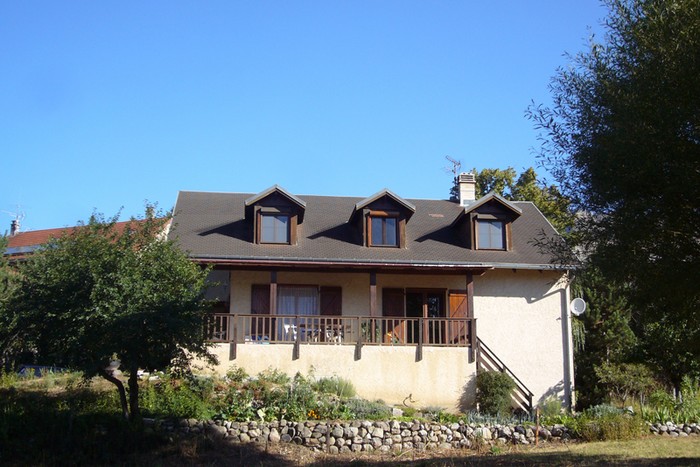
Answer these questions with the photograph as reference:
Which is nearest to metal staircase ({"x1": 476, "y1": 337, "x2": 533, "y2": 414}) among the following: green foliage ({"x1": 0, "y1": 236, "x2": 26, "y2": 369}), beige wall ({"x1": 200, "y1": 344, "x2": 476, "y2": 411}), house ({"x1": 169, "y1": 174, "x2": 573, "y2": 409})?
house ({"x1": 169, "y1": 174, "x2": 573, "y2": 409})

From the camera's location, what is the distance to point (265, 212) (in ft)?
79.0

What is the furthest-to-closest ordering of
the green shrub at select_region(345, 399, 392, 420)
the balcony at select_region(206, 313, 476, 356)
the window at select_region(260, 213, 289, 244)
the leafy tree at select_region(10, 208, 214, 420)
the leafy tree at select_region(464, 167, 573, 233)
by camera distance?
the leafy tree at select_region(464, 167, 573, 233)
the window at select_region(260, 213, 289, 244)
the balcony at select_region(206, 313, 476, 356)
the green shrub at select_region(345, 399, 392, 420)
the leafy tree at select_region(10, 208, 214, 420)

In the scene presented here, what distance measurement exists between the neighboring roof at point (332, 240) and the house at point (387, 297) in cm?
7

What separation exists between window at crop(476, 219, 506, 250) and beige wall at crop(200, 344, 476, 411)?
4312 millimetres

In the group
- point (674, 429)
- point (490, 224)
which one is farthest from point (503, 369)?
point (490, 224)

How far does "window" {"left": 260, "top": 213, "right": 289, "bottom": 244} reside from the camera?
23.9 metres

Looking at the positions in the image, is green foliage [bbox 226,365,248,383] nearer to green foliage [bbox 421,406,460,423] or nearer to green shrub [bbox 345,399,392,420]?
green shrub [bbox 345,399,392,420]

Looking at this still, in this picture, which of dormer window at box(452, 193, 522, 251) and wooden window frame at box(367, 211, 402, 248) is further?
dormer window at box(452, 193, 522, 251)

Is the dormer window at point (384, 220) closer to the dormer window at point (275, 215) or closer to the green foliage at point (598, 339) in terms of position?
the dormer window at point (275, 215)

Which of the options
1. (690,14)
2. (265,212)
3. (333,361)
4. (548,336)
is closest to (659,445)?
(548,336)

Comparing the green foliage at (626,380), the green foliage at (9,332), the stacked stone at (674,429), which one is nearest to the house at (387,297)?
the green foliage at (626,380)

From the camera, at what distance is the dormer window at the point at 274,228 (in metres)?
23.9

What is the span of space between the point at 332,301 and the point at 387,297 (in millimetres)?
1858

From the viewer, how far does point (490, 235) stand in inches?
973
